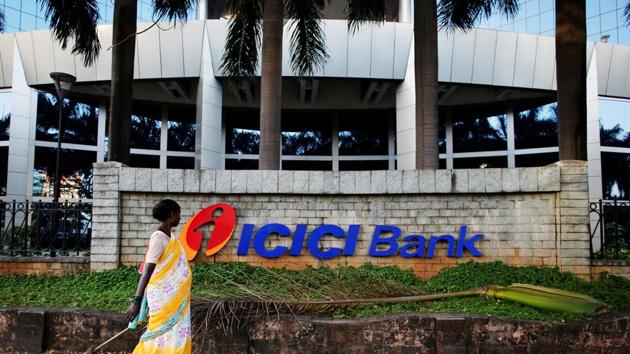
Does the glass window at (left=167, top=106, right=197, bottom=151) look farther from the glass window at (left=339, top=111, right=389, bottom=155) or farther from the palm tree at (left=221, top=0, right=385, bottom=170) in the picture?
the palm tree at (left=221, top=0, right=385, bottom=170)

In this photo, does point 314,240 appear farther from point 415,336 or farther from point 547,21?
point 547,21

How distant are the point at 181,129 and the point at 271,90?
42.5ft

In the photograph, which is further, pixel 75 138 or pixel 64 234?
pixel 75 138

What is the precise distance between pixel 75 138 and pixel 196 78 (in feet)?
19.2

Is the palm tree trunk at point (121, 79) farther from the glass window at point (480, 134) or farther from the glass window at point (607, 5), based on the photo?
the glass window at point (607, 5)

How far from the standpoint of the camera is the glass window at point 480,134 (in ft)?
66.4

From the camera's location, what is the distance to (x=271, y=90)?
29.3 ft

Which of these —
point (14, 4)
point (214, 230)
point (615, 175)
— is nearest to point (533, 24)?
point (615, 175)

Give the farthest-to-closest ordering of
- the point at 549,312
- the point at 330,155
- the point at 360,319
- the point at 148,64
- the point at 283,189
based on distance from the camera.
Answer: the point at 330,155
the point at 148,64
the point at 283,189
the point at 549,312
the point at 360,319

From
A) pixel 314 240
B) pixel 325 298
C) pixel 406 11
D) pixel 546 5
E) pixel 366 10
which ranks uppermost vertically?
pixel 546 5

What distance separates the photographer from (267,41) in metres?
9.09

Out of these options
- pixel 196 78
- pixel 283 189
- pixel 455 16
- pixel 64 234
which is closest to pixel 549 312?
pixel 283 189

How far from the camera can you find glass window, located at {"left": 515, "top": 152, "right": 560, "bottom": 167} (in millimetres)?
19109

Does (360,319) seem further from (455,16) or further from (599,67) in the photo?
(599,67)
